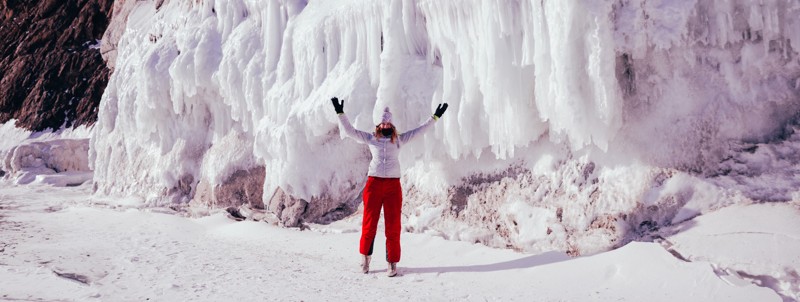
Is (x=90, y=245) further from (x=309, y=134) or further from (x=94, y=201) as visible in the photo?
(x=94, y=201)

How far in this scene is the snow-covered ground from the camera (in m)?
3.32

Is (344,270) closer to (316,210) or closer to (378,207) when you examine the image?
(378,207)

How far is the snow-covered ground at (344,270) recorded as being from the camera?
3.32m

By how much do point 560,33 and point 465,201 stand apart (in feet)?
6.48

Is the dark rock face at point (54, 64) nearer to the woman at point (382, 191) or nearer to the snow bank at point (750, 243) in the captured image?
the woman at point (382, 191)

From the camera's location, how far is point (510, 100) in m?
4.66

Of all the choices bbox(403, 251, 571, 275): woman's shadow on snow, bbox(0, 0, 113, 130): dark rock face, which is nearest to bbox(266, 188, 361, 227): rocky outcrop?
bbox(403, 251, 571, 275): woman's shadow on snow

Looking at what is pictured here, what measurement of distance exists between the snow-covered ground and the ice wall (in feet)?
1.55

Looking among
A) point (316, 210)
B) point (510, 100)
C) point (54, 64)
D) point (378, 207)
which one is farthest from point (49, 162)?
point (510, 100)

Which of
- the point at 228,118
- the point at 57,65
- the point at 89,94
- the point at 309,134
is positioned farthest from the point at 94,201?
the point at 57,65

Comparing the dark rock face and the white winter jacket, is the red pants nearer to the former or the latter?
the white winter jacket

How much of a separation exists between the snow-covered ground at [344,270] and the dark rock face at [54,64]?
14091 millimetres

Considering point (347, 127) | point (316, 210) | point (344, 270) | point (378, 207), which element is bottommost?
point (344, 270)

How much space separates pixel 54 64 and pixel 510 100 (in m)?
19.5
